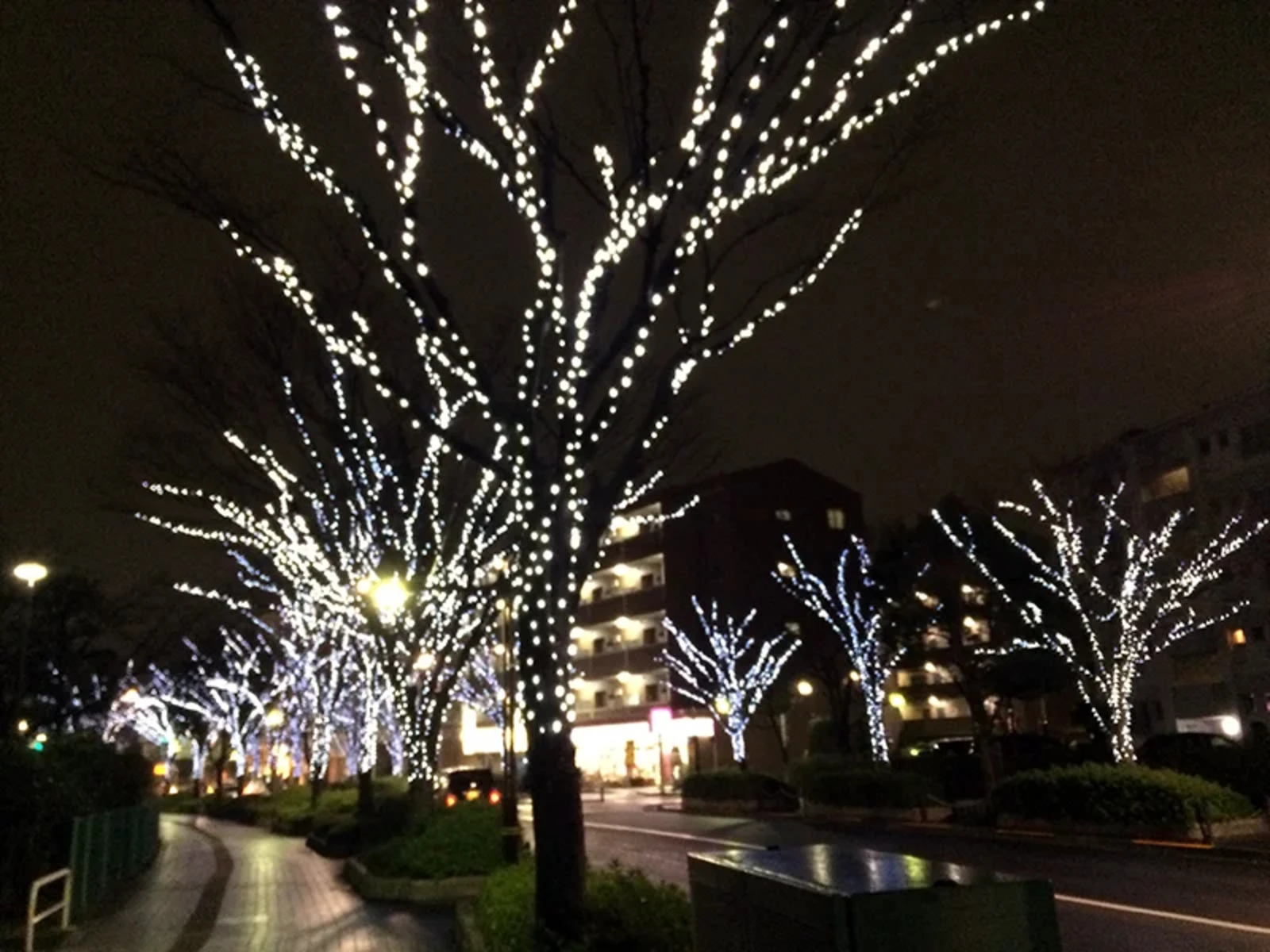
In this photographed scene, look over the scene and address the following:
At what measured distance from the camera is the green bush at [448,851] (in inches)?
578

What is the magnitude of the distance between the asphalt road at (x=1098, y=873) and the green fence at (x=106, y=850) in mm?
7142

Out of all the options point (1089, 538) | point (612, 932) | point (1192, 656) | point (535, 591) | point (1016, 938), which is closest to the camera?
point (1016, 938)

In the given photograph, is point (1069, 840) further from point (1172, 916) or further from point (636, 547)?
point (636, 547)

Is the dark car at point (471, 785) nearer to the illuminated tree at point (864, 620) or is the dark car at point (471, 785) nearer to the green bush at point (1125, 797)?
the illuminated tree at point (864, 620)

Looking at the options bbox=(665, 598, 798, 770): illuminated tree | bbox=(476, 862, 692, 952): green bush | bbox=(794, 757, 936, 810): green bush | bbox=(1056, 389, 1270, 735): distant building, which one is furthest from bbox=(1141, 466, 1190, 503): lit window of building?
bbox=(476, 862, 692, 952): green bush

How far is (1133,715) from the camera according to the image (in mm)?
41531

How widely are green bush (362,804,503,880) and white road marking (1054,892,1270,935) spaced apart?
6629mm

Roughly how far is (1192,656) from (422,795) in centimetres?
2967

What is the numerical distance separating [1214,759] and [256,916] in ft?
63.9

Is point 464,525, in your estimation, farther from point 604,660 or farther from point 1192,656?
point 604,660

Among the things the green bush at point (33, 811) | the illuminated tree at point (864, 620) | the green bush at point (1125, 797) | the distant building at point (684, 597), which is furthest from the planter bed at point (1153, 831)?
the distant building at point (684, 597)

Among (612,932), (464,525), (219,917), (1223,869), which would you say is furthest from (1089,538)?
(612,932)

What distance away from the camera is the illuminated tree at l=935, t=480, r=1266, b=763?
22.0 m

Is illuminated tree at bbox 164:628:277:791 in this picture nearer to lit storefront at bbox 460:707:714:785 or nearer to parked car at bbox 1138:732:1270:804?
lit storefront at bbox 460:707:714:785
